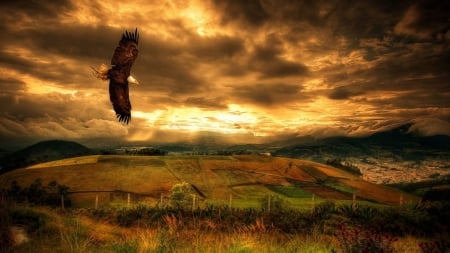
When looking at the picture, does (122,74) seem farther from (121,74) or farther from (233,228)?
(233,228)

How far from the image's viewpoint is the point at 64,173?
74125 millimetres

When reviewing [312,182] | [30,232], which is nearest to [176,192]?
[30,232]

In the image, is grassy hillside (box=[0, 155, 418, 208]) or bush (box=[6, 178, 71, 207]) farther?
grassy hillside (box=[0, 155, 418, 208])

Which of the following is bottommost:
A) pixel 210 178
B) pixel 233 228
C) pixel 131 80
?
pixel 210 178

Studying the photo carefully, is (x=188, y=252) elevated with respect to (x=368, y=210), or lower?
elevated

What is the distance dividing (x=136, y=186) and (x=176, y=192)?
31125 millimetres

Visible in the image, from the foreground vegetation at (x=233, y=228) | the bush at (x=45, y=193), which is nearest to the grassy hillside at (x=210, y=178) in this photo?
the bush at (x=45, y=193)

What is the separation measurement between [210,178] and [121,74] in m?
78.7

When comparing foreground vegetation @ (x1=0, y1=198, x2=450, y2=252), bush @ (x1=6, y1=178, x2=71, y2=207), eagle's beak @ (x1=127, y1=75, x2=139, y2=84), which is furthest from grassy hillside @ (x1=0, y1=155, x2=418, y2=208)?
eagle's beak @ (x1=127, y1=75, x2=139, y2=84)

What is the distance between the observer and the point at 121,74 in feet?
18.0

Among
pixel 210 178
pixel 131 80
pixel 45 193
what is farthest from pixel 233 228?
pixel 210 178

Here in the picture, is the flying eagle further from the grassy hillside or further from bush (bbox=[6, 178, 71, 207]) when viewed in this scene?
the grassy hillside

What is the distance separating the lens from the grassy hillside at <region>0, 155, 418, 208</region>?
70625 millimetres

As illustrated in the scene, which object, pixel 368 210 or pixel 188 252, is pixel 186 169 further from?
pixel 188 252
